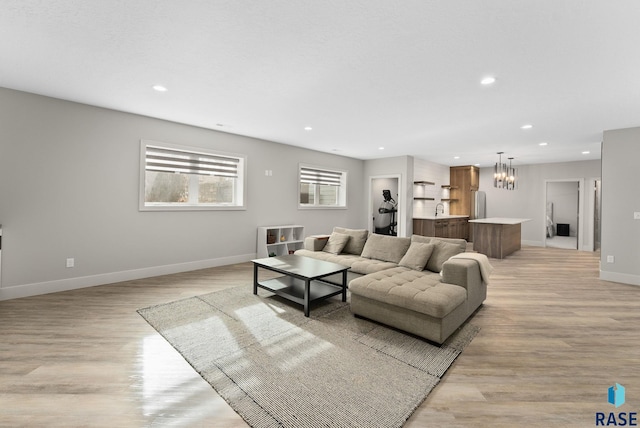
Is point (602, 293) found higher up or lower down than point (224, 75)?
lower down

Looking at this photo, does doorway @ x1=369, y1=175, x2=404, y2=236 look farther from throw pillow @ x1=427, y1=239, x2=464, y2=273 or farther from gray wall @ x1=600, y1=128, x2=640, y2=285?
throw pillow @ x1=427, y1=239, x2=464, y2=273

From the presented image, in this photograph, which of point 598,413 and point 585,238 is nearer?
point 598,413

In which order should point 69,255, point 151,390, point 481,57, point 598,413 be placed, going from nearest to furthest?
point 598,413 → point 151,390 → point 481,57 → point 69,255

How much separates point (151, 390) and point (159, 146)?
155 inches

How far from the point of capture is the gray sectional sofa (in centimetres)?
256

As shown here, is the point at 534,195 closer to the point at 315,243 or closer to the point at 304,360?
the point at 315,243

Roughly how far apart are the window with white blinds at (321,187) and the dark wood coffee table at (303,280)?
10.3ft

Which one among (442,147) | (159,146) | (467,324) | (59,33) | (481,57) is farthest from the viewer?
(442,147)

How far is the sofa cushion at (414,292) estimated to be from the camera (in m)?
2.49

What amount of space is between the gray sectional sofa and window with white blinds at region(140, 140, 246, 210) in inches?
101

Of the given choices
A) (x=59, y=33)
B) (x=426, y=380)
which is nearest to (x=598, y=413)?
(x=426, y=380)

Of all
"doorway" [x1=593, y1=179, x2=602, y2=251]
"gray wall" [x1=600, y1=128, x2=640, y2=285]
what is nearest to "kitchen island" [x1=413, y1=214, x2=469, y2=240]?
"doorway" [x1=593, y1=179, x2=602, y2=251]

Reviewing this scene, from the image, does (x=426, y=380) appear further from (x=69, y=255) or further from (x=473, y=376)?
(x=69, y=255)

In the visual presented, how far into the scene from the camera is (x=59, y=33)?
92.2 inches
